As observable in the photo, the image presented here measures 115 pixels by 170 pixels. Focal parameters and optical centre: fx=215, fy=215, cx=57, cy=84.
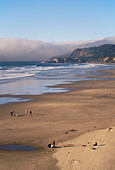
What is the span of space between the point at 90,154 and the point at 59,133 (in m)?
5.64

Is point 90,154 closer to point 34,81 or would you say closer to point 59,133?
point 59,133

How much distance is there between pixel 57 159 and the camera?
13727 millimetres

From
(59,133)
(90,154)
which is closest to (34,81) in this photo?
(59,133)

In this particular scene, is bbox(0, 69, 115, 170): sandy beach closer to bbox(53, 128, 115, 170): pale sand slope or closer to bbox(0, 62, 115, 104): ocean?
bbox(53, 128, 115, 170): pale sand slope

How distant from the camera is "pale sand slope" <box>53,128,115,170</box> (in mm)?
12086

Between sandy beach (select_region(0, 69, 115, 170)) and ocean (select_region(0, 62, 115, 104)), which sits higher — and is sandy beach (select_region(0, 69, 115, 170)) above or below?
below

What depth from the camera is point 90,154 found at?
43.0 feet

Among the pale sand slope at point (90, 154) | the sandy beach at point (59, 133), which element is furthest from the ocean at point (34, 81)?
the pale sand slope at point (90, 154)

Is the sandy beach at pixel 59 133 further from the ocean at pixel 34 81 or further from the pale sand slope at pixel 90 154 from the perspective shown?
the ocean at pixel 34 81

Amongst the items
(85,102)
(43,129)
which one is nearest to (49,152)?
(43,129)

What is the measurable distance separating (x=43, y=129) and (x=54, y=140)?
2.72 metres

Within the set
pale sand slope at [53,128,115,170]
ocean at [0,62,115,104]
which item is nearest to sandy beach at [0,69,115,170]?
pale sand slope at [53,128,115,170]

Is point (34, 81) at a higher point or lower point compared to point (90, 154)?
higher

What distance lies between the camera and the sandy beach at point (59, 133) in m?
13.0
